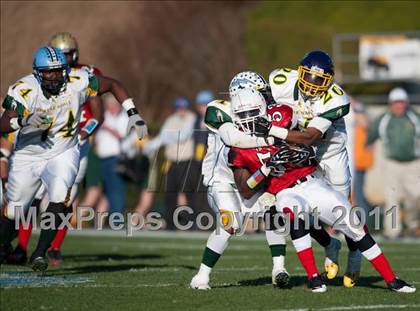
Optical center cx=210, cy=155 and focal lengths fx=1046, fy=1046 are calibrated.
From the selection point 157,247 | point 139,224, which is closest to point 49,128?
point 157,247

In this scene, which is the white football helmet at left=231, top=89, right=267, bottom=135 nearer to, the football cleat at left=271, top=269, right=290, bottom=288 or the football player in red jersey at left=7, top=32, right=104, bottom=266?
the football cleat at left=271, top=269, right=290, bottom=288

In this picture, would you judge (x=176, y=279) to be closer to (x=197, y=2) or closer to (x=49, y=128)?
(x=49, y=128)

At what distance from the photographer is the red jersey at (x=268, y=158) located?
7.69 meters

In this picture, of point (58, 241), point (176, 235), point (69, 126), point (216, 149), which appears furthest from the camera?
point (176, 235)

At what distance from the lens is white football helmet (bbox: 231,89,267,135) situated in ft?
24.8

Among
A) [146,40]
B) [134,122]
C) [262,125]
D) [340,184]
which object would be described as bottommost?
[340,184]

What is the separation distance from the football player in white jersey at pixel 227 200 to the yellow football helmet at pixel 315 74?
310 mm

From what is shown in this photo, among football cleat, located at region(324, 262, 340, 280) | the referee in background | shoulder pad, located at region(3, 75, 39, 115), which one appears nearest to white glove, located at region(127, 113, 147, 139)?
shoulder pad, located at region(3, 75, 39, 115)

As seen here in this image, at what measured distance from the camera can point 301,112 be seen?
26.3ft

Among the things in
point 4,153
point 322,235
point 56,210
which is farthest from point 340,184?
point 4,153

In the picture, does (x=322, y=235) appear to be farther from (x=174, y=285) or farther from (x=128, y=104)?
(x=128, y=104)

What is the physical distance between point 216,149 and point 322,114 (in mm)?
932

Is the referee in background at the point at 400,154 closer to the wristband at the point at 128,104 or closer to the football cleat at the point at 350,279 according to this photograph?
the wristband at the point at 128,104

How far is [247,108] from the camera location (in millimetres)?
7551
